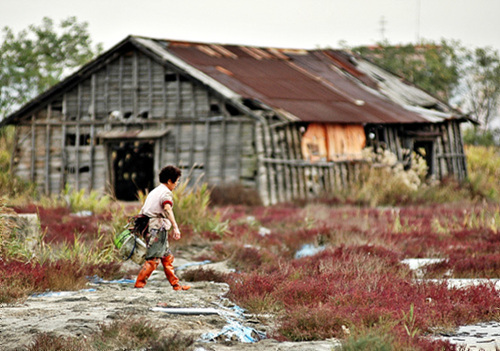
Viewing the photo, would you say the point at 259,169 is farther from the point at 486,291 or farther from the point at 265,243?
the point at 486,291

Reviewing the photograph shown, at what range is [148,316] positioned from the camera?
21.8 ft

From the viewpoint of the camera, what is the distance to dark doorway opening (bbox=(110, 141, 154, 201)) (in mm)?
24141

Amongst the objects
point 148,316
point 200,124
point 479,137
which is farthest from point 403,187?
point 479,137

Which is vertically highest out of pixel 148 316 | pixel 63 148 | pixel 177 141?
pixel 177 141

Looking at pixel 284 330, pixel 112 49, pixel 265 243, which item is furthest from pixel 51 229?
pixel 112 49

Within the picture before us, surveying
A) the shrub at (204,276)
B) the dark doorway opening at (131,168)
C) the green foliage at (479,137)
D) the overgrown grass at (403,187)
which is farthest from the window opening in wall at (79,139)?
the green foliage at (479,137)

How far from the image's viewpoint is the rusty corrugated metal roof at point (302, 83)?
22406 millimetres

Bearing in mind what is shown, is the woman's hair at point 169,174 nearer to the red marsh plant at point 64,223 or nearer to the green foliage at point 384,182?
the red marsh plant at point 64,223

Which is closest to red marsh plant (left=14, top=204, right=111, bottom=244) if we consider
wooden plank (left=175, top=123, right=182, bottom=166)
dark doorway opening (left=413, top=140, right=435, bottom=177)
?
wooden plank (left=175, top=123, right=182, bottom=166)

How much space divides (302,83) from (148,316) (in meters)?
19.3

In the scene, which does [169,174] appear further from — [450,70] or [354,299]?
[450,70]

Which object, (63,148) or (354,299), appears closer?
(354,299)

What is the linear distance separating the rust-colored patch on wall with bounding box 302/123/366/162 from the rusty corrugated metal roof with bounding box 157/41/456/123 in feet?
1.76

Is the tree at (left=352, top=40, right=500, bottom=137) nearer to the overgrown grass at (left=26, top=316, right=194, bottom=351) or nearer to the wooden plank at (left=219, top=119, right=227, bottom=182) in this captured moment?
the wooden plank at (left=219, top=119, right=227, bottom=182)
